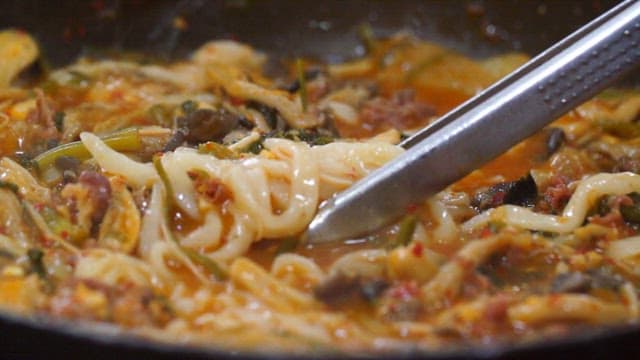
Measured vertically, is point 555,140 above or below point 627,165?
above

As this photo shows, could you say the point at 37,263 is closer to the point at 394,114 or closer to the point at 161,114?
the point at 161,114

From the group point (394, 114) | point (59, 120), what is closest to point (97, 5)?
point (59, 120)

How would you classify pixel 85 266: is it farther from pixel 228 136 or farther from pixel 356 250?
pixel 228 136

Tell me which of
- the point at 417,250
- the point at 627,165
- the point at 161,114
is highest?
the point at 161,114

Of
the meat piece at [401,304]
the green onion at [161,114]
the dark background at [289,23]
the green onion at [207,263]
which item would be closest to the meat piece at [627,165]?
the dark background at [289,23]

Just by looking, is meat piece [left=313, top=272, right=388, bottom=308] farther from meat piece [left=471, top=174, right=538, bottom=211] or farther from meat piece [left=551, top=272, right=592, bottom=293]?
meat piece [left=471, top=174, right=538, bottom=211]

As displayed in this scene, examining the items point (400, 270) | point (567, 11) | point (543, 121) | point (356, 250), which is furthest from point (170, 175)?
point (567, 11)

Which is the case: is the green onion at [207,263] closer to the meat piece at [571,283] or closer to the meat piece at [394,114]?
the meat piece at [571,283]
